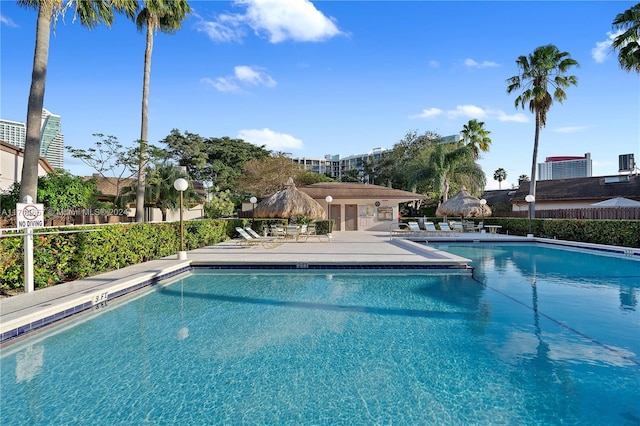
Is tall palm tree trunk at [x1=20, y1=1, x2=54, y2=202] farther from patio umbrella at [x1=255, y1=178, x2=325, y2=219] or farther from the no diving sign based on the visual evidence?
patio umbrella at [x1=255, y1=178, x2=325, y2=219]

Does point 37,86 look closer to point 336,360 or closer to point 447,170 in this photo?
point 336,360

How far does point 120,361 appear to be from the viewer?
15.5 feet

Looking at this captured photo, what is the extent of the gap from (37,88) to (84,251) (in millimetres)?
4982

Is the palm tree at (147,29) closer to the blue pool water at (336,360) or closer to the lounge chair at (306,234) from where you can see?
the lounge chair at (306,234)

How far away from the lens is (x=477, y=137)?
3409 centimetres

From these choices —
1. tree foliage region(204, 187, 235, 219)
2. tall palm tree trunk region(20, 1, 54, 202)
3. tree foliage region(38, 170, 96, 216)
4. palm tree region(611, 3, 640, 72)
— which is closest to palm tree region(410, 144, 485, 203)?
palm tree region(611, 3, 640, 72)

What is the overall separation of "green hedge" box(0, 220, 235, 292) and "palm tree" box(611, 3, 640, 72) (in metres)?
22.1

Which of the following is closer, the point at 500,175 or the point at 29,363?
the point at 29,363

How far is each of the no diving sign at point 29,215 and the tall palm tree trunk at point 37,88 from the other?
299 centimetres

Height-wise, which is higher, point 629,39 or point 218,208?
point 629,39

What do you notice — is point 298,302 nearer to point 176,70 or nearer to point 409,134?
point 176,70

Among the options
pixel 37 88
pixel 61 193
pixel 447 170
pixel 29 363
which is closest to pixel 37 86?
pixel 37 88

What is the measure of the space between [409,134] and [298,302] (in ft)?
153

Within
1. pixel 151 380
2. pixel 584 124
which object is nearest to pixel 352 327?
pixel 151 380
